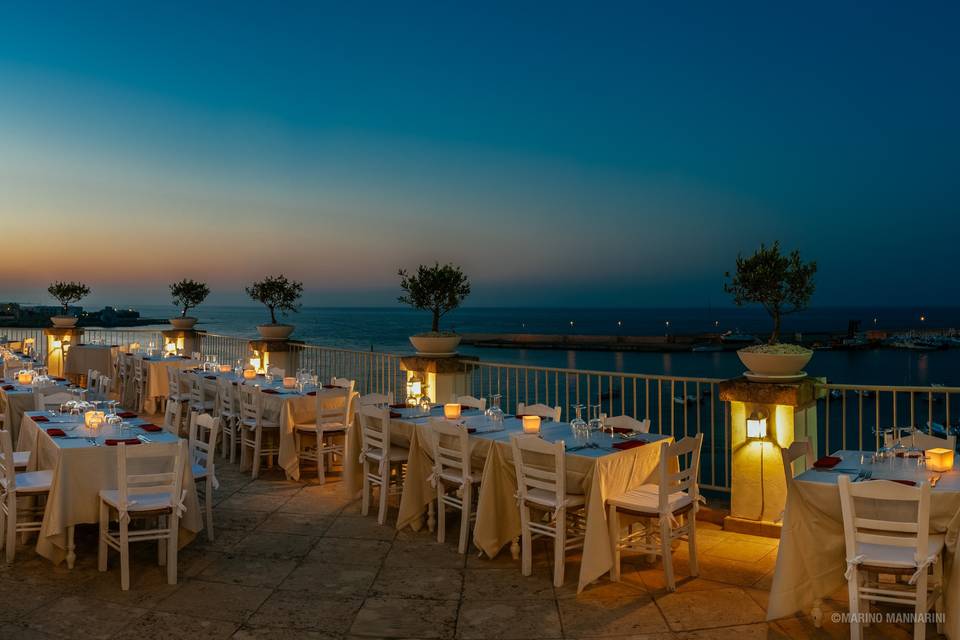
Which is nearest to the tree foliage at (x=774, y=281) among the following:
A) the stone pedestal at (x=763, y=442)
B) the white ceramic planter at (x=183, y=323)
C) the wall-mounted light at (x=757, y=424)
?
the stone pedestal at (x=763, y=442)

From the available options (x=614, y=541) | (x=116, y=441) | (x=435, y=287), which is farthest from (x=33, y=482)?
(x=435, y=287)

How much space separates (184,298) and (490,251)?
63.0ft

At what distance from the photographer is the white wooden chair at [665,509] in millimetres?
4375

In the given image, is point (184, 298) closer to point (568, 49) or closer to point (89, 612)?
point (568, 49)

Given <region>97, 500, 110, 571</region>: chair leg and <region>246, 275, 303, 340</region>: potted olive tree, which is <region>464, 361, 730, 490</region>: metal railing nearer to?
<region>97, 500, 110, 571</region>: chair leg

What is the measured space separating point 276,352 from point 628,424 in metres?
8.58

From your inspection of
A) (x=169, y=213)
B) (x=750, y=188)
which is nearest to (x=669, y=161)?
(x=750, y=188)

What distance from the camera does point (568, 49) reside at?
15352 millimetres

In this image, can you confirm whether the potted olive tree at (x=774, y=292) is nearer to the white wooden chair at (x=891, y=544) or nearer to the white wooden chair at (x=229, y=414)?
the white wooden chair at (x=891, y=544)

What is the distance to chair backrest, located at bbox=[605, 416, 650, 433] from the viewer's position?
18.2 feet

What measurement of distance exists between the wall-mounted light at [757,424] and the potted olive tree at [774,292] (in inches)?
12.9

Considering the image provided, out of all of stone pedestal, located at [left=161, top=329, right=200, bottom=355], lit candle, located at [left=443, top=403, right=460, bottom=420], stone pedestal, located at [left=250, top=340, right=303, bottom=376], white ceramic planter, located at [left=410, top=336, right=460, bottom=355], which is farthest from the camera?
stone pedestal, located at [left=161, top=329, right=200, bottom=355]

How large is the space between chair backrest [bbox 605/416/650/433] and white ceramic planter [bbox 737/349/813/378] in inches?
38.4

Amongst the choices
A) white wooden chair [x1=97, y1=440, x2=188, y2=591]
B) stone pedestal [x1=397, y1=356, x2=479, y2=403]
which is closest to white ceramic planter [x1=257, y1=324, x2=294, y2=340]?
stone pedestal [x1=397, y1=356, x2=479, y2=403]
